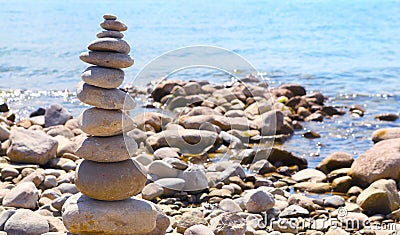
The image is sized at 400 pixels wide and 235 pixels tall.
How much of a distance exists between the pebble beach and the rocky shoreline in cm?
1

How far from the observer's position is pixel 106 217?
12.4 ft

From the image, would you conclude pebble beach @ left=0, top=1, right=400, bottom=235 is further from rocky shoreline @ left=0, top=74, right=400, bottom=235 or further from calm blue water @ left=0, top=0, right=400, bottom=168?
calm blue water @ left=0, top=0, right=400, bottom=168

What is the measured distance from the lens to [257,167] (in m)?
6.76

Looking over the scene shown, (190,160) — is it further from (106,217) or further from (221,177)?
(106,217)

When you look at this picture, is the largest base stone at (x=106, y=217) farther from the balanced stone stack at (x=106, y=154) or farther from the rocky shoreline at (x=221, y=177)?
the rocky shoreline at (x=221, y=177)

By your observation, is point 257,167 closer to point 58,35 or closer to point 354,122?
point 354,122

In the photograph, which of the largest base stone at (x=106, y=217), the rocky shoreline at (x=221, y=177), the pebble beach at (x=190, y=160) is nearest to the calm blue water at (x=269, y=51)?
the pebble beach at (x=190, y=160)

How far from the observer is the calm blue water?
436 inches

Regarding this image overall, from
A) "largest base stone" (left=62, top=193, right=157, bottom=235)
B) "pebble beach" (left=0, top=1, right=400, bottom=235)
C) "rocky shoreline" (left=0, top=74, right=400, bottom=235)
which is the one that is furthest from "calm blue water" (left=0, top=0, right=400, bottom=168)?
"largest base stone" (left=62, top=193, right=157, bottom=235)

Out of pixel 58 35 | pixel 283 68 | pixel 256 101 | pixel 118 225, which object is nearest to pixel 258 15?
pixel 58 35

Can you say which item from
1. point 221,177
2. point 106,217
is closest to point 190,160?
point 221,177

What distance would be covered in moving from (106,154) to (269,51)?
15881 millimetres

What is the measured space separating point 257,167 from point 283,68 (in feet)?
30.4

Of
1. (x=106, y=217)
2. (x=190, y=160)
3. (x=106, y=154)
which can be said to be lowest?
(x=190, y=160)
